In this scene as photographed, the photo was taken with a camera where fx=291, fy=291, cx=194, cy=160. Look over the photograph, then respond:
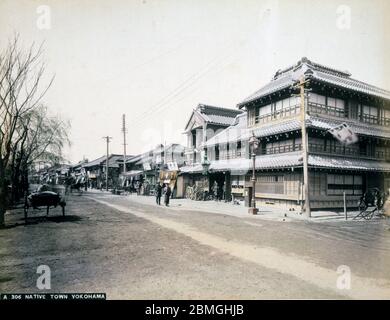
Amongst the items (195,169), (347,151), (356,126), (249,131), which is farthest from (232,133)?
(356,126)

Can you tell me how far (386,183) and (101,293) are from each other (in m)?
27.5

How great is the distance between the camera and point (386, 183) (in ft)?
84.1

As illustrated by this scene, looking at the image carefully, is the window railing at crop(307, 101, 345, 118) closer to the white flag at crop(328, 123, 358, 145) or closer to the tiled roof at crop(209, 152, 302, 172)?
the white flag at crop(328, 123, 358, 145)

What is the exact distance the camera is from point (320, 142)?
75.1 ft

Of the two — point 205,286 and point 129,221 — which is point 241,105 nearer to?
point 129,221

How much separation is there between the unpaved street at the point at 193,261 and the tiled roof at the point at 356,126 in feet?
35.3

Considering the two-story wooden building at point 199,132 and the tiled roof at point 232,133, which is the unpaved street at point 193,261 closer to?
the tiled roof at point 232,133

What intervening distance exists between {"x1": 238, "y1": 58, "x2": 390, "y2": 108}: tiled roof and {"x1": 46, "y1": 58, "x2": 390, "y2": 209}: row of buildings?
8 centimetres

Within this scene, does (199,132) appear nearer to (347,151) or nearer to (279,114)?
(279,114)

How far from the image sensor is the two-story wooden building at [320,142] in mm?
21703

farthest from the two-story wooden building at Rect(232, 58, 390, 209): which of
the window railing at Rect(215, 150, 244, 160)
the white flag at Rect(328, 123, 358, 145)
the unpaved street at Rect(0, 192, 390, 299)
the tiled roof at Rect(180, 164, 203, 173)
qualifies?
the unpaved street at Rect(0, 192, 390, 299)

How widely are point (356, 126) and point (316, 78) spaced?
6.11 meters

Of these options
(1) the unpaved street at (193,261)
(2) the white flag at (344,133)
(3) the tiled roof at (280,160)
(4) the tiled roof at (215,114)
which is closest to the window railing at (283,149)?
(3) the tiled roof at (280,160)

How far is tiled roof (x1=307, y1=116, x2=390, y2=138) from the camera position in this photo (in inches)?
845
